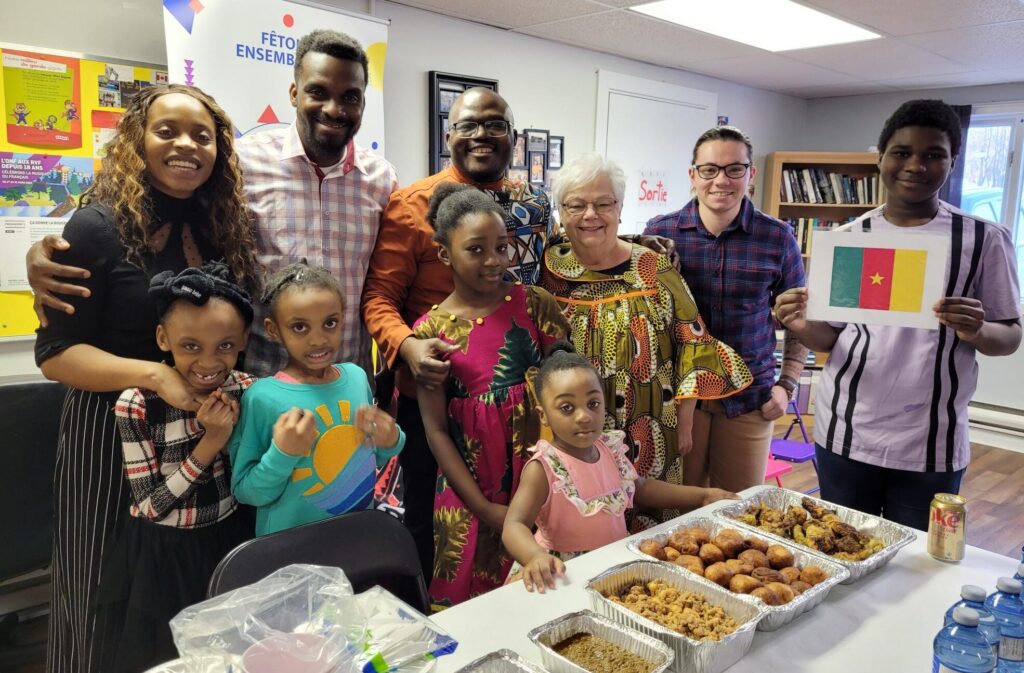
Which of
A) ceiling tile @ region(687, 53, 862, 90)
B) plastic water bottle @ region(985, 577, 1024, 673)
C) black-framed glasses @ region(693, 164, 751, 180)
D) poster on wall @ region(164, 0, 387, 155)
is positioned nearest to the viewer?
plastic water bottle @ region(985, 577, 1024, 673)

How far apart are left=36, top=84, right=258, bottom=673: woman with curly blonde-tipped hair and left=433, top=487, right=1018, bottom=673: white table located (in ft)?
2.53

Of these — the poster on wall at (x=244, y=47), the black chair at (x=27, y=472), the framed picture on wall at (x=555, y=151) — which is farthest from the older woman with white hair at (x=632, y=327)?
the framed picture on wall at (x=555, y=151)

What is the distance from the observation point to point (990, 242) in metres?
1.88

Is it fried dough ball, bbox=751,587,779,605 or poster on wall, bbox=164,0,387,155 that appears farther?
poster on wall, bbox=164,0,387,155

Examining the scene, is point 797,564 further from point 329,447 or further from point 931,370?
point 329,447

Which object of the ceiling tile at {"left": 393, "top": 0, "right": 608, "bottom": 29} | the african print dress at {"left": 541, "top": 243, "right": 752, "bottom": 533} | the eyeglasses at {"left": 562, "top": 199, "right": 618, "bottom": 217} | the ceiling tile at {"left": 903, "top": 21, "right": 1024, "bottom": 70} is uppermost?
the ceiling tile at {"left": 903, "top": 21, "right": 1024, "bottom": 70}

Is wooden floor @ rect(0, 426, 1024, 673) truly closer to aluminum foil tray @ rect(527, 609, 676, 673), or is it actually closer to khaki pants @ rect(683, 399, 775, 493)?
khaki pants @ rect(683, 399, 775, 493)

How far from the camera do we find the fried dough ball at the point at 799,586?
134cm

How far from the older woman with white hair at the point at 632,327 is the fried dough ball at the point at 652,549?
494 mm

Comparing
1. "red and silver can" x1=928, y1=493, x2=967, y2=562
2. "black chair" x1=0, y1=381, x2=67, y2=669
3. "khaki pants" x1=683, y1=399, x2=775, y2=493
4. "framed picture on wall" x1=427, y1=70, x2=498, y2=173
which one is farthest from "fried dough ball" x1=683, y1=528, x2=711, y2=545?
"framed picture on wall" x1=427, y1=70, x2=498, y2=173

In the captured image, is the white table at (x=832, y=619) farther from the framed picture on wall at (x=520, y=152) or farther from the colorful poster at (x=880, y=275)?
the framed picture on wall at (x=520, y=152)

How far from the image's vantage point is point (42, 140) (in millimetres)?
2645

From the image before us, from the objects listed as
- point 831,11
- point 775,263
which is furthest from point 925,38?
point 775,263

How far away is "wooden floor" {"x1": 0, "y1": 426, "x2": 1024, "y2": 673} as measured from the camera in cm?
383
